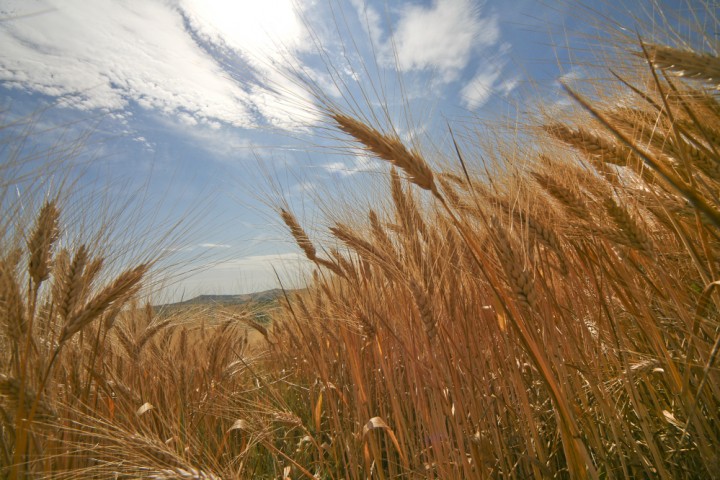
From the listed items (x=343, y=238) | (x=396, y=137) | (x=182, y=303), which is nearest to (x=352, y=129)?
(x=396, y=137)

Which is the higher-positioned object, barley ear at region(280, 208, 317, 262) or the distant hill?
barley ear at region(280, 208, 317, 262)

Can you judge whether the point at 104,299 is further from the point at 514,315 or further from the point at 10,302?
the point at 514,315

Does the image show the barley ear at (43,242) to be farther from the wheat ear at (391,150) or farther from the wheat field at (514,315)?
the wheat ear at (391,150)

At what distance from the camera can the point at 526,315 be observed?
3.66ft

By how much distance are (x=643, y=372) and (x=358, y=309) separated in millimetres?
1271

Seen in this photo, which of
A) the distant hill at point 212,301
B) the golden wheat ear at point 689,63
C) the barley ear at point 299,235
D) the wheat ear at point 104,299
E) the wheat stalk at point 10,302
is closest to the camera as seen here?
the golden wheat ear at point 689,63

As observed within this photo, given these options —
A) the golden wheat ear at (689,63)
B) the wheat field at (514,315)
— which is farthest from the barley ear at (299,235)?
the golden wheat ear at (689,63)

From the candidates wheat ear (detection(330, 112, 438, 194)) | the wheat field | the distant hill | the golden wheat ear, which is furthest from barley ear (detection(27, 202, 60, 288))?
the golden wheat ear

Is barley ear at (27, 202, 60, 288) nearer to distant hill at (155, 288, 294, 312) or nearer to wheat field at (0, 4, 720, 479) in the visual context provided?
wheat field at (0, 4, 720, 479)

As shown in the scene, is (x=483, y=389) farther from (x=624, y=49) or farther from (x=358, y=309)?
(x=624, y=49)

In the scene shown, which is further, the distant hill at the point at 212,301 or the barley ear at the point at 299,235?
the distant hill at the point at 212,301

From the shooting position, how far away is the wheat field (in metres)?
1.12

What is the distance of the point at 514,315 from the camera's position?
1.13 metres

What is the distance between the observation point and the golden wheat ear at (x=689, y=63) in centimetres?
104
